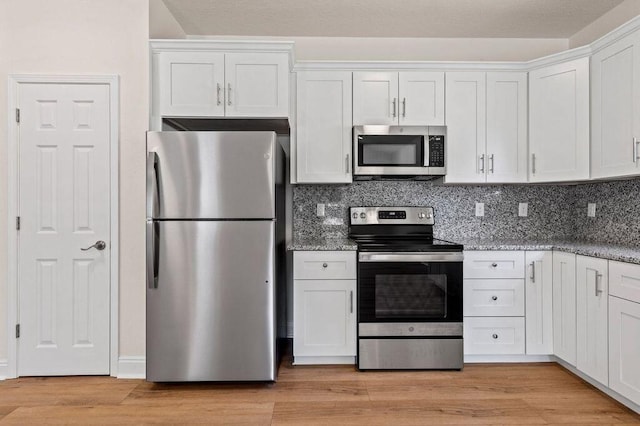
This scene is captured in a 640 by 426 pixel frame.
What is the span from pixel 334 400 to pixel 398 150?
1847 millimetres

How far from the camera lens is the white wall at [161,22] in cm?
285

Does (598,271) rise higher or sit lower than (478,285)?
higher

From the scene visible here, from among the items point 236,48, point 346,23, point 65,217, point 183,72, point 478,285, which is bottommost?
point 478,285

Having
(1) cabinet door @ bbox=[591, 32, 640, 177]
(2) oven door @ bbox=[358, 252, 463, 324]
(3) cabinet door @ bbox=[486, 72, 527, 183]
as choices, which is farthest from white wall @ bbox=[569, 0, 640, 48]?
(2) oven door @ bbox=[358, 252, 463, 324]

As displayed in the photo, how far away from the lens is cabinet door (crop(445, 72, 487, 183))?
10.4 feet

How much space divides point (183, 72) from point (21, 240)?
1629 mm

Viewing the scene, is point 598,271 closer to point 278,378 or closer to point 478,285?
point 478,285

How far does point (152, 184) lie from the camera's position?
2.52 meters

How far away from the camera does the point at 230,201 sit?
2.55m

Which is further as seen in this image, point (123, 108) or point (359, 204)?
point (359, 204)

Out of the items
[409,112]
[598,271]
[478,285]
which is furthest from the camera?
[409,112]

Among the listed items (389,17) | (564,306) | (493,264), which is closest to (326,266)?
(493,264)

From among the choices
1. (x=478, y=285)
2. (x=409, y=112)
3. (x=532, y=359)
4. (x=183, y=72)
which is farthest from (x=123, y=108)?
(x=532, y=359)

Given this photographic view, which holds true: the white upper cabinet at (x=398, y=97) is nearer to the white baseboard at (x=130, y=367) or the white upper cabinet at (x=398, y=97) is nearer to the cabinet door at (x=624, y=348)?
the cabinet door at (x=624, y=348)
